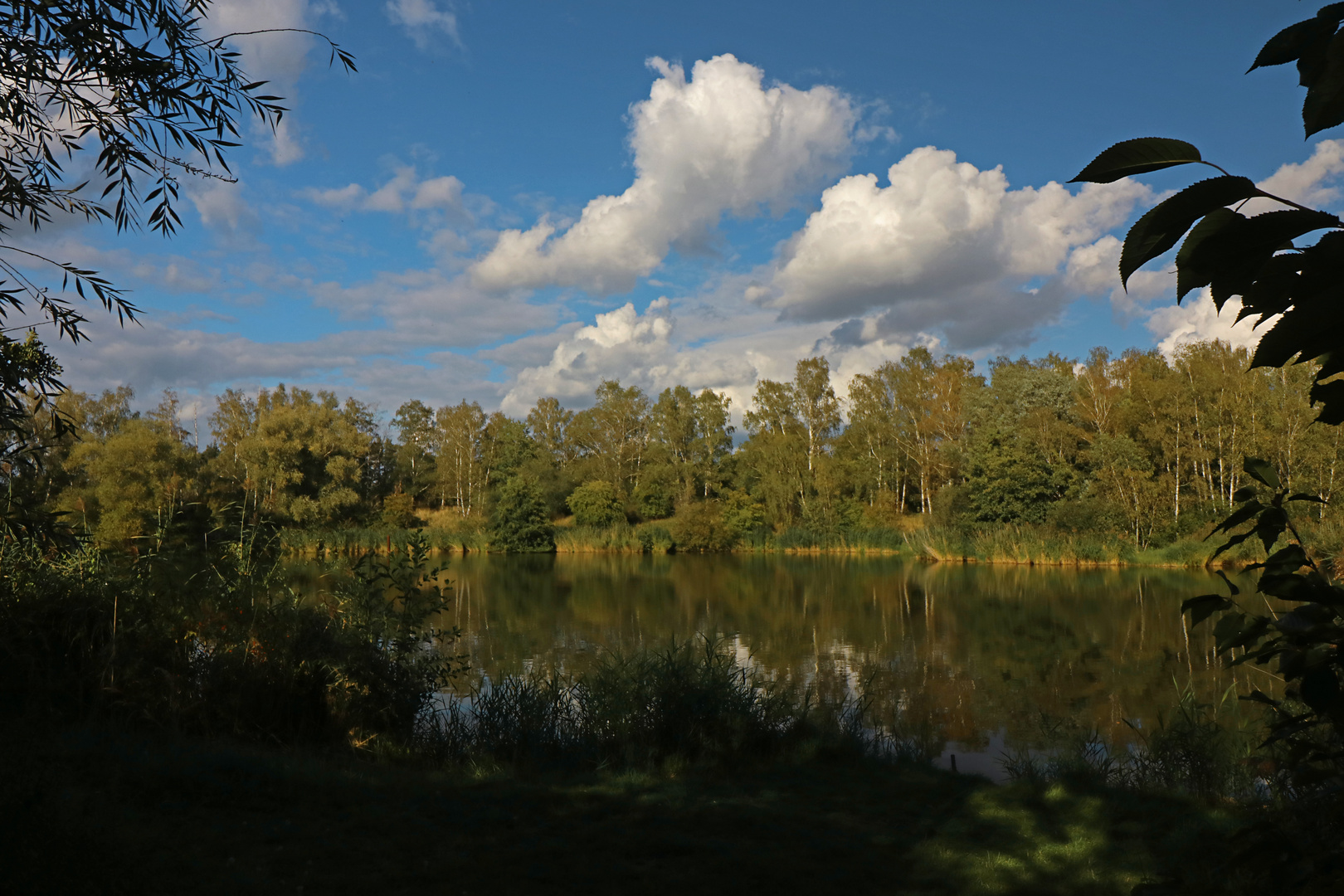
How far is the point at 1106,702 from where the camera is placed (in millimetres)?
10875

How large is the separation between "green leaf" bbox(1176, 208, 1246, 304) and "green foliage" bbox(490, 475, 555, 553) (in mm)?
40915

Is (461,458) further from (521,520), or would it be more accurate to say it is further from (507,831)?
(507,831)

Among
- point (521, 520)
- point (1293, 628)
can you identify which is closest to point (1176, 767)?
point (1293, 628)

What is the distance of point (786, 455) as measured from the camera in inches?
1725

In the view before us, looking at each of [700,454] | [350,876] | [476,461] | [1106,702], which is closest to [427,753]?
[350,876]

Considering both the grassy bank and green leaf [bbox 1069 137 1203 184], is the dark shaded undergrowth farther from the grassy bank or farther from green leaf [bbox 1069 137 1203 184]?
the grassy bank

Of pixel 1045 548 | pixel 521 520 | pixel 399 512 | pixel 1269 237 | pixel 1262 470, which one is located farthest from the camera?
pixel 399 512

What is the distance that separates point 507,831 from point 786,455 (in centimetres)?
3997

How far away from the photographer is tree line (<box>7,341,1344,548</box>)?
28547 mm

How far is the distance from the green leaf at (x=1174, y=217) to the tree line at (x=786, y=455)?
1904 cm

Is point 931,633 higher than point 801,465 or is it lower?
lower

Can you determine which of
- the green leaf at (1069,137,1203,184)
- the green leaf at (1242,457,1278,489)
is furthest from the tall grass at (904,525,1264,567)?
the green leaf at (1069,137,1203,184)

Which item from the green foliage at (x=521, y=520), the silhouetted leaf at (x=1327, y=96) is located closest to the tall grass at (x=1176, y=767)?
the silhouetted leaf at (x=1327, y=96)

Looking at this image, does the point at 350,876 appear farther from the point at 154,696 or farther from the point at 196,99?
the point at 196,99
